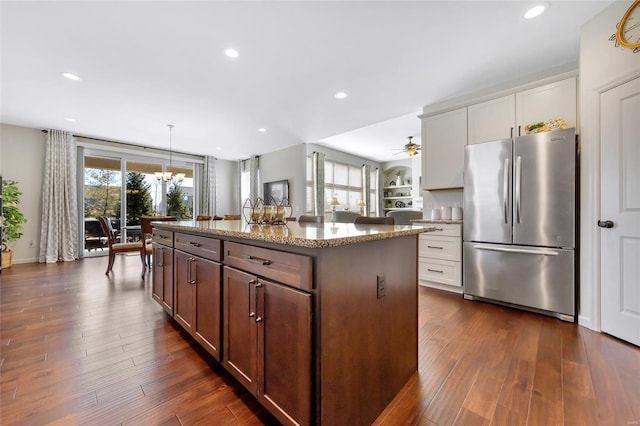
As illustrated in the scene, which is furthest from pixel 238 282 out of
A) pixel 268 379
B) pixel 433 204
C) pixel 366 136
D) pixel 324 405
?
pixel 366 136

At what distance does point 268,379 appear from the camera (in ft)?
3.86

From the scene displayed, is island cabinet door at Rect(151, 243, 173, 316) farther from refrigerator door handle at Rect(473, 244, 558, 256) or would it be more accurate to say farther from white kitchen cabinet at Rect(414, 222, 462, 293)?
refrigerator door handle at Rect(473, 244, 558, 256)

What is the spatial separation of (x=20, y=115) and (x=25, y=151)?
1.04 meters

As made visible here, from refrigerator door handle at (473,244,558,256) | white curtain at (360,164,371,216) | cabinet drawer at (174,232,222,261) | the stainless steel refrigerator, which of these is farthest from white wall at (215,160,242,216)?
refrigerator door handle at (473,244,558,256)

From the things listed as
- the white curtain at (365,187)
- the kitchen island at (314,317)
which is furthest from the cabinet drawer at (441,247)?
the white curtain at (365,187)

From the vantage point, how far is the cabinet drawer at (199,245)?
1573 mm

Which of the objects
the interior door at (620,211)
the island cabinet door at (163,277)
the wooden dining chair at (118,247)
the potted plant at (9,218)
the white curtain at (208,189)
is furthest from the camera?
the white curtain at (208,189)

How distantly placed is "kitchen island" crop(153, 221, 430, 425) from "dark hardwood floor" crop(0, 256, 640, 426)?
0.18 metres

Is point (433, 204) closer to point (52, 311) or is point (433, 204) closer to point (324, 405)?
point (324, 405)

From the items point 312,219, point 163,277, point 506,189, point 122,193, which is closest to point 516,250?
point 506,189

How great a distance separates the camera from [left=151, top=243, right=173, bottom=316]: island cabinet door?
7.29ft

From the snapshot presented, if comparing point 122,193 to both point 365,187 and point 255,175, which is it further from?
point 365,187

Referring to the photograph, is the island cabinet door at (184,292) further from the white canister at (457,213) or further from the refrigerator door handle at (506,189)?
the white canister at (457,213)

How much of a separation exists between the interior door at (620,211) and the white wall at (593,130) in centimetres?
4
